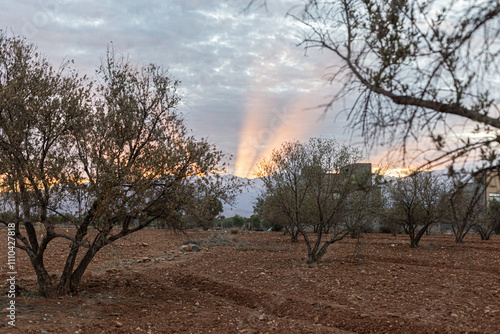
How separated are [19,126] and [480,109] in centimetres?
811

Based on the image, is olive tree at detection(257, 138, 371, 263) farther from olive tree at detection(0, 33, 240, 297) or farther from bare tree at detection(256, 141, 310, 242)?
olive tree at detection(0, 33, 240, 297)

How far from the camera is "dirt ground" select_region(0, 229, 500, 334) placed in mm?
7387

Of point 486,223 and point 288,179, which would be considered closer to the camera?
point 288,179

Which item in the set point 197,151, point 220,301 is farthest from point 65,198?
point 220,301

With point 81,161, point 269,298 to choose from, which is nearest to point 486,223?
point 269,298

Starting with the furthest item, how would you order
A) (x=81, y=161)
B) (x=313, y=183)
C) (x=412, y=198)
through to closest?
(x=412, y=198) < (x=313, y=183) < (x=81, y=161)

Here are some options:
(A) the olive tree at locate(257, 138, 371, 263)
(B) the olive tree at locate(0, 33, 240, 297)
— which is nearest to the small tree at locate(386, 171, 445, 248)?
(A) the olive tree at locate(257, 138, 371, 263)

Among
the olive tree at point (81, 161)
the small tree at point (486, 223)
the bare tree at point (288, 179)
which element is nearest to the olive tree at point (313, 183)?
the bare tree at point (288, 179)

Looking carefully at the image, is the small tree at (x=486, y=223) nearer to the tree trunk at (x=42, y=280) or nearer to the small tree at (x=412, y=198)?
the small tree at (x=412, y=198)

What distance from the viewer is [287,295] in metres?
9.68

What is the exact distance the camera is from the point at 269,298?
376 inches

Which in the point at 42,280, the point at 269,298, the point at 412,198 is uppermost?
the point at 412,198

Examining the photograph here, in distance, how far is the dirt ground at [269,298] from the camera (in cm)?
739

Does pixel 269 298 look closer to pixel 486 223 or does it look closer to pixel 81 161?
pixel 81 161
